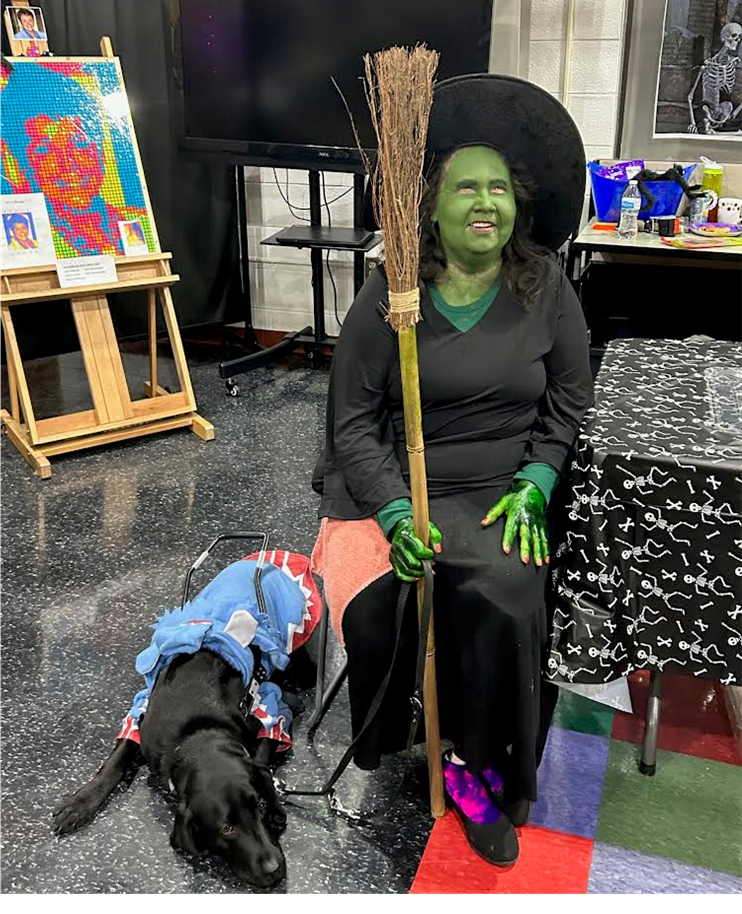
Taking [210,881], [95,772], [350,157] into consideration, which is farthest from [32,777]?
[350,157]

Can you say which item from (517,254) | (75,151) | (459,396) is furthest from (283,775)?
(75,151)

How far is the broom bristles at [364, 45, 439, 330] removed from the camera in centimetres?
138

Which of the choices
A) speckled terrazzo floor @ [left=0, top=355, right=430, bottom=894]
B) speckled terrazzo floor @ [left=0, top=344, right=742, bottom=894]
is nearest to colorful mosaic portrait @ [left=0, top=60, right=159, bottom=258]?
speckled terrazzo floor @ [left=0, top=355, right=430, bottom=894]

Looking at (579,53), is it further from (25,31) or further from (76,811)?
(76,811)

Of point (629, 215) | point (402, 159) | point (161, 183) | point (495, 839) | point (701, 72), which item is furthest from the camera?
point (161, 183)

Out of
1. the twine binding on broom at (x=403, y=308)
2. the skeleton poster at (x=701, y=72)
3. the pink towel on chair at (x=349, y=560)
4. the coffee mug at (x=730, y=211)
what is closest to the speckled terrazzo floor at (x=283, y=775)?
the pink towel on chair at (x=349, y=560)

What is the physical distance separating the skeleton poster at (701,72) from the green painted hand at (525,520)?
8.55ft

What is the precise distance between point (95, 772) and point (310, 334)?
2.73 m

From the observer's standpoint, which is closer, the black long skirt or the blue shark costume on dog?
the black long skirt

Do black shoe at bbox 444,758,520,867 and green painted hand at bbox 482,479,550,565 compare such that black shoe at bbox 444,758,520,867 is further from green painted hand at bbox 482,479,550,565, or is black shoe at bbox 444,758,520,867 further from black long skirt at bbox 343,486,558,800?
green painted hand at bbox 482,479,550,565

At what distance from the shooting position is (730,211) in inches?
138

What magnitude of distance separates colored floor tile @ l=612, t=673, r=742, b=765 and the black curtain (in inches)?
116

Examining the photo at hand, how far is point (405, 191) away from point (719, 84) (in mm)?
2753

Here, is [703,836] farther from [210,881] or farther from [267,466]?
[267,466]
